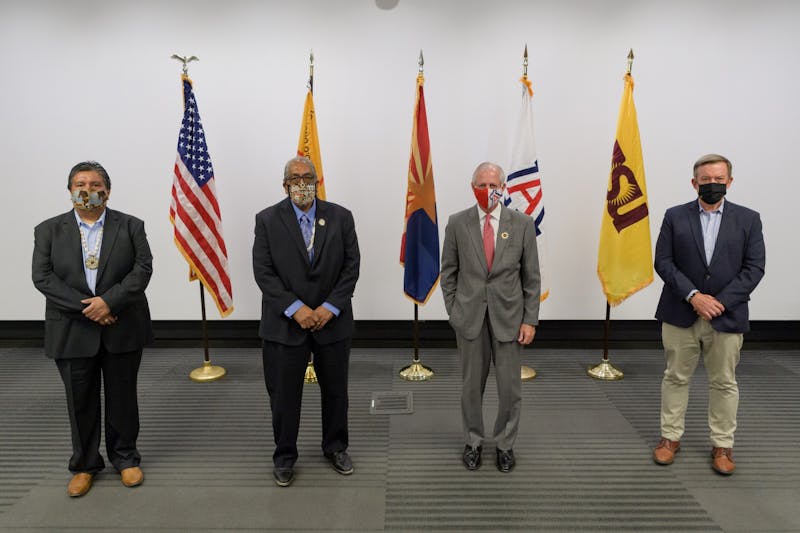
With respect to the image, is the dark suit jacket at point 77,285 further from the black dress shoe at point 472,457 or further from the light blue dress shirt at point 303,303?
the black dress shoe at point 472,457

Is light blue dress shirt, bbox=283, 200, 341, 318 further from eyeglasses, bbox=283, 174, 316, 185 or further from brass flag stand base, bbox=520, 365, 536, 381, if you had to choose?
brass flag stand base, bbox=520, 365, 536, 381

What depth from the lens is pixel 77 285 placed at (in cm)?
246

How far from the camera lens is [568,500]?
2506mm

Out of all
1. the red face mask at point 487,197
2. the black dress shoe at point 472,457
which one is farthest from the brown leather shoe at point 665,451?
the red face mask at point 487,197

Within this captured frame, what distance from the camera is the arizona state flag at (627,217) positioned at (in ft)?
13.0

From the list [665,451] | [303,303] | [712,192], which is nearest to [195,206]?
[303,303]

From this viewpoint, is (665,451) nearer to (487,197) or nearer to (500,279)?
(500,279)

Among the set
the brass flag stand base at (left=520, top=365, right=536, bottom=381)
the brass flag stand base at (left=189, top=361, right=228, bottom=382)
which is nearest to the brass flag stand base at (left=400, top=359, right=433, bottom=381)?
the brass flag stand base at (left=520, top=365, right=536, bottom=381)

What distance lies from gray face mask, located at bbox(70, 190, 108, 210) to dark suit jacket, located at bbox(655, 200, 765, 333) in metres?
2.88

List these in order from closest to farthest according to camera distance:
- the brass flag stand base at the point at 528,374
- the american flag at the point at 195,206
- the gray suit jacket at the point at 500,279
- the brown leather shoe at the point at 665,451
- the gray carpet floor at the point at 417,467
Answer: the gray carpet floor at the point at 417,467 → the gray suit jacket at the point at 500,279 → the brown leather shoe at the point at 665,451 → the american flag at the point at 195,206 → the brass flag stand base at the point at 528,374

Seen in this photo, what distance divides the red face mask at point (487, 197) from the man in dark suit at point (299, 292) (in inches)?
26.4

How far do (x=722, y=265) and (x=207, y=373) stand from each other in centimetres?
369

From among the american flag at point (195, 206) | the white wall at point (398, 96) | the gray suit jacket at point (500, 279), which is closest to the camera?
the gray suit jacket at point (500, 279)

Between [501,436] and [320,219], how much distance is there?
1.52m
